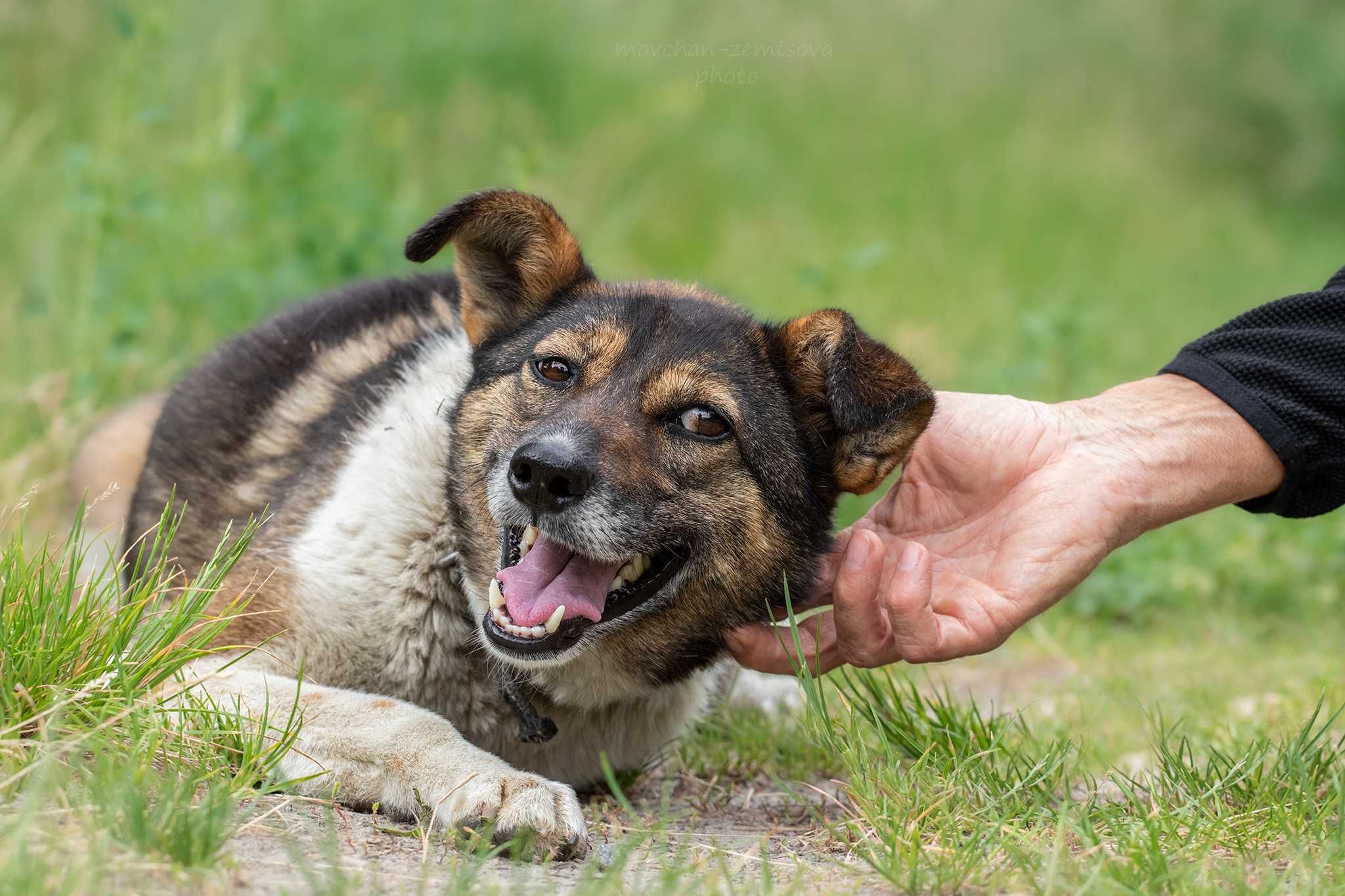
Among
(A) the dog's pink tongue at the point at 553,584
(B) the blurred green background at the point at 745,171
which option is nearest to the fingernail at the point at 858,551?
(A) the dog's pink tongue at the point at 553,584

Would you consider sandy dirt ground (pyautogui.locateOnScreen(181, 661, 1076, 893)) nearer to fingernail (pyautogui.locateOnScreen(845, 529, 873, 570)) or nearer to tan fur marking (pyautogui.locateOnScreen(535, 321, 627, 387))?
fingernail (pyautogui.locateOnScreen(845, 529, 873, 570))

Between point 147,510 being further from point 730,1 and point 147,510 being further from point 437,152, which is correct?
point 730,1

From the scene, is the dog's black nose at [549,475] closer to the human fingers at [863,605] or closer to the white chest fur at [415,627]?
the white chest fur at [415,627]

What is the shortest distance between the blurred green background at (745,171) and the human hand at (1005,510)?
2.70m

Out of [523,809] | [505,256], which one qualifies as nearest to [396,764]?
[523,809]

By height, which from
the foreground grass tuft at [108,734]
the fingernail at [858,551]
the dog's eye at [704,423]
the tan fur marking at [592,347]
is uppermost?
the tan fur marking at [592,347]

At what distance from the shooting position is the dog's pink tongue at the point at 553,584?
10.4 ft

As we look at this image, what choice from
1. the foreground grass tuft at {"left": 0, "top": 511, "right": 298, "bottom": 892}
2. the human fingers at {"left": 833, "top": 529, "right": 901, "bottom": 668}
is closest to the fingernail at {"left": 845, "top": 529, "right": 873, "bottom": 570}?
the human fingers at {"left": 833, "top": 529, "right": 901, "bottom": 668}

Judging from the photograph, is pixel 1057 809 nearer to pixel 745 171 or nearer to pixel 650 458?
pixel 650 458

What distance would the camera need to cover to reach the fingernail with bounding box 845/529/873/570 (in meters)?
3.28

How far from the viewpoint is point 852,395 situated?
326cm

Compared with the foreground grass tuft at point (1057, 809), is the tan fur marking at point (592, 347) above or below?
above

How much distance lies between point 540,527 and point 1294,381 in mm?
2063

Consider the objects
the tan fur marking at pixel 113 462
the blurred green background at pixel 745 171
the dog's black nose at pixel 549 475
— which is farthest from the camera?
the blurred green background at pixel 745 171
